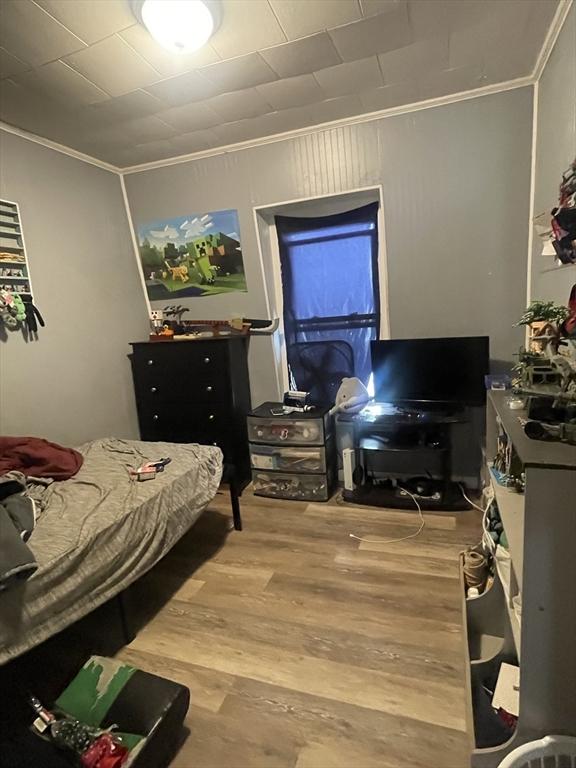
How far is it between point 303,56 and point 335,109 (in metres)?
0.63

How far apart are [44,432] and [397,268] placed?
261 centimetres

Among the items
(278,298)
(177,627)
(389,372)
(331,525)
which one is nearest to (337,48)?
(278,298)

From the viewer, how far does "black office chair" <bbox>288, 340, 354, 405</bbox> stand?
10.3 ft

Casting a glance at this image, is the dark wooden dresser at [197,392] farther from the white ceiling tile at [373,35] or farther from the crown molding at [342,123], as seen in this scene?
the white ceiling tile at [373,35]

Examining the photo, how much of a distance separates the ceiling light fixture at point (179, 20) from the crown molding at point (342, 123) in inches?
46.0

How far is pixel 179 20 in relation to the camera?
159cm

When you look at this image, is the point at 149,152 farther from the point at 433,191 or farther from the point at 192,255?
the point at 433,191

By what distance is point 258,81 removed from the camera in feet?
7.07

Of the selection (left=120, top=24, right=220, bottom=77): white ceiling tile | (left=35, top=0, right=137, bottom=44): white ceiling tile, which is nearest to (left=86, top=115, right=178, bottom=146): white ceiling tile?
(left=120, top=24, right=220, bottom=77): white ceiling tile

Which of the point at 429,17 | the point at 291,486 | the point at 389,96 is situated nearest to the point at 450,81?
the point at 389,96

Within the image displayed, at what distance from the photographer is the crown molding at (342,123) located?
7.79 feet

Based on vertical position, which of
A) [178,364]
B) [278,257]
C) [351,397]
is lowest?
[351,397]

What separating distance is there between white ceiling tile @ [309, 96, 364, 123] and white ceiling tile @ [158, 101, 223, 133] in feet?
2.04

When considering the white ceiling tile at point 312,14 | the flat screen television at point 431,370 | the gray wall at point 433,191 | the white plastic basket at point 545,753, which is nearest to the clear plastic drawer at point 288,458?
the flat screen television at point 431,370
